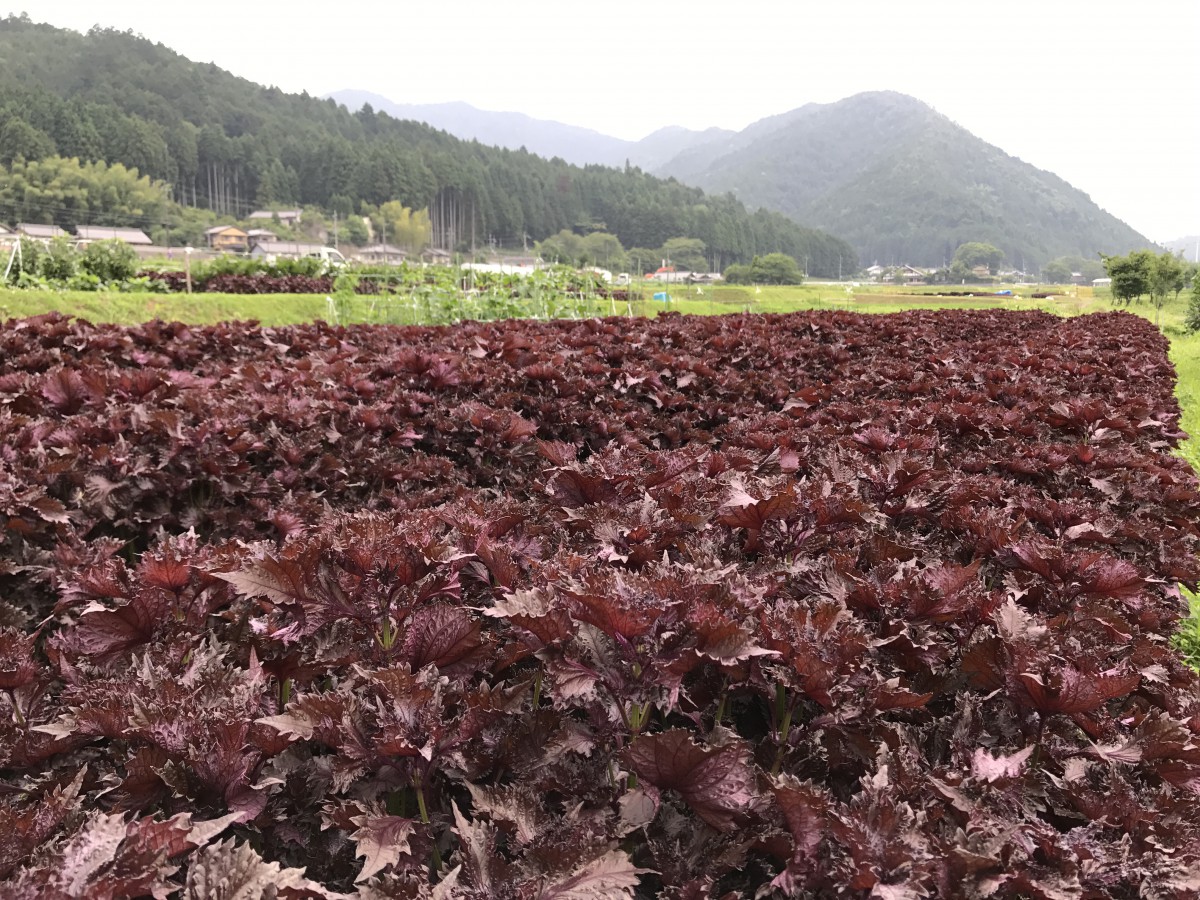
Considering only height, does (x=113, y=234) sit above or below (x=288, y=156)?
below

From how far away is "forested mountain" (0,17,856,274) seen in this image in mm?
86062

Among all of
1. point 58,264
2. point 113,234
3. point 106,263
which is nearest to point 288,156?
point 113,234

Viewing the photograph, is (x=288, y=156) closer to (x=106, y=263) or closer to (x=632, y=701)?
(x=106, y=263)

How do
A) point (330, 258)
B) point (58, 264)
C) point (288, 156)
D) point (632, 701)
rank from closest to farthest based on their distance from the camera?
1. point (632, 701)
2. point (58, 264)
3. point (330, 258)
4. point (288, 156)

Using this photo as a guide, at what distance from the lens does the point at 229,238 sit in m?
82.7

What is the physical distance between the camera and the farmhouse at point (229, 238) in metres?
81.2

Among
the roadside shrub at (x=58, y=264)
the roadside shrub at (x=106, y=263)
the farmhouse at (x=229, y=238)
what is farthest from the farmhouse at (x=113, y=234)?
the roadside shrub at (x=58, y=264)

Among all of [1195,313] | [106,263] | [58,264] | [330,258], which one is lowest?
[1195,313]

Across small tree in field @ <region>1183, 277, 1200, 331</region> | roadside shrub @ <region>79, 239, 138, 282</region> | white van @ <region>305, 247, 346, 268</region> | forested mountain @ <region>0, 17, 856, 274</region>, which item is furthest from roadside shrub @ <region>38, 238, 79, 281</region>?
forested mountain @ <region>0, 17, 856, 274</region>

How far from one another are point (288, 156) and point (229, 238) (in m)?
24.4

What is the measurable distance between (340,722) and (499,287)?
1623cm

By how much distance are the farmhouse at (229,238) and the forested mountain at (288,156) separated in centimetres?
668

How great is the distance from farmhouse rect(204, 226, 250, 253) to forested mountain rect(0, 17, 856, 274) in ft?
21.9

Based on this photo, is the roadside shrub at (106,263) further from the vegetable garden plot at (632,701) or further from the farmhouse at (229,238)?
the farmhouse at (229,238)
